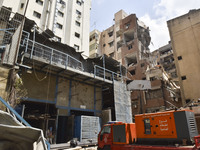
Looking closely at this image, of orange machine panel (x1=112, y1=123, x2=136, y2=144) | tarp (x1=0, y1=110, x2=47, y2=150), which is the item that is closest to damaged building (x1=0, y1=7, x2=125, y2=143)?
orange machine panel (x1=112, y1=123, x2=136, y2=144)

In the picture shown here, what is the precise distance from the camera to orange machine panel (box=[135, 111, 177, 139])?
8.25 m

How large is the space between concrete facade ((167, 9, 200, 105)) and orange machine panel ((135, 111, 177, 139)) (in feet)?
54.2

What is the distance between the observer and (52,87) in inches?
584

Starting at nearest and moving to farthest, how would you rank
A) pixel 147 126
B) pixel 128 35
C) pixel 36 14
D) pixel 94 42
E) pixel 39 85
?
1. pixel 147 126
2. pixel 39 85
3. pixel 36 14
4. pixel 128 35
5. pixel 94 42

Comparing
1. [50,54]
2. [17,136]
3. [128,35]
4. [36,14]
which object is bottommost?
[17,136]

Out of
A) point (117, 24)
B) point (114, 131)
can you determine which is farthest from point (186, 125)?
point (117, 24)

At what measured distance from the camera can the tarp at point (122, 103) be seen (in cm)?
1767

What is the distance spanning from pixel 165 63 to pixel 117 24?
19591 mm

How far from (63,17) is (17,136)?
2576cm

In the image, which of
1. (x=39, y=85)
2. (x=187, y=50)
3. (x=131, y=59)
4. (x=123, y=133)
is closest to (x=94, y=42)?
(x=131, y=59)

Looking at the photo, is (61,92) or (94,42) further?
(94,42)

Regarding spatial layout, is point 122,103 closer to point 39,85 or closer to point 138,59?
point 39,85

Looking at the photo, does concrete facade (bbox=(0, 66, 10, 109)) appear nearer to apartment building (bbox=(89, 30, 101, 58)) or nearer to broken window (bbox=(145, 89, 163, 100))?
broken window (bbox=(145, 89, 163, 100))

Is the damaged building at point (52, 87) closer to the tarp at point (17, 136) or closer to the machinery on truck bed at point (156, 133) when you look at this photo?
the machinery on truck bed at point (156, 133)
